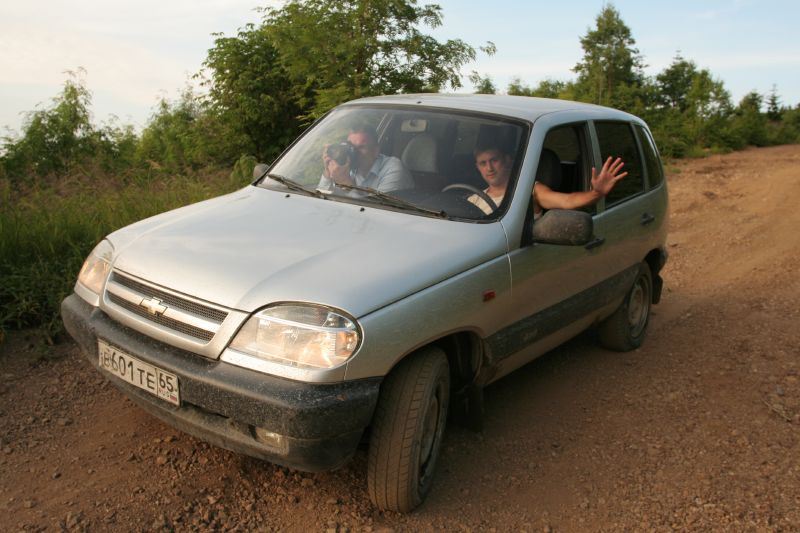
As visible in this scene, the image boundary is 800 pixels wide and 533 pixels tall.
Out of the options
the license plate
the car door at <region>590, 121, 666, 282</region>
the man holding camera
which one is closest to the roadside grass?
the license plate

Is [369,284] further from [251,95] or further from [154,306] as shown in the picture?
[251,95]

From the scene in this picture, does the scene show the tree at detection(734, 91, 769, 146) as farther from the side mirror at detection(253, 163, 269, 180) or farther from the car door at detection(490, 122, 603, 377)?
the side mirror at detection(253, 163, 269, 180)

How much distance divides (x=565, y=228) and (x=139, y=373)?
2.02 metres

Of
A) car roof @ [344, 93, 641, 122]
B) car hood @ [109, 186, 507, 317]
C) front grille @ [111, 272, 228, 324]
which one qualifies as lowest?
front grille @ [111, 272, 228, 324]

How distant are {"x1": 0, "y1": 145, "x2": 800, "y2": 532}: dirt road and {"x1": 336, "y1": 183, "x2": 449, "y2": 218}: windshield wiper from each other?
1.25 metres

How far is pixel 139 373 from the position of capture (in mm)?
3047

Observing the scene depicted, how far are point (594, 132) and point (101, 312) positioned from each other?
121 inches

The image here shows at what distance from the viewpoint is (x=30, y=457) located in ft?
11.7

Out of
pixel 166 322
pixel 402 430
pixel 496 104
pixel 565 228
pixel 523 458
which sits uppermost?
pixel 496 104

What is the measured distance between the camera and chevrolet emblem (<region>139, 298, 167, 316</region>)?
2.98 m

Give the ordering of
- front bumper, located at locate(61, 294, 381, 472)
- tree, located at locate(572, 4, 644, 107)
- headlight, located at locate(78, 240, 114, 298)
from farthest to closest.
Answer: tree, located at locate(572, 4, 644, 107) < headlight, located at locate(78, 240, 114, 298) < front bumper, located at locate(61, 294, 381, 472)

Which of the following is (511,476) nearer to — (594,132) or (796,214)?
(594,132)

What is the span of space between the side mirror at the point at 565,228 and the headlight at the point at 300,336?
125cm

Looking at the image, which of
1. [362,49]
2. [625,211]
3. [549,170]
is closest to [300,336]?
[549,170]
